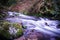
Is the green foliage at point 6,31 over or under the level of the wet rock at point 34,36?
A: over

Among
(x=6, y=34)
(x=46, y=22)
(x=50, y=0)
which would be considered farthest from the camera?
(x=50, y=0)

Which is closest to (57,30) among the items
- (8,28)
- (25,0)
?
(8,28)

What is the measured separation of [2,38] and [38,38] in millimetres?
1617

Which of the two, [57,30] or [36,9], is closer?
[57,30]

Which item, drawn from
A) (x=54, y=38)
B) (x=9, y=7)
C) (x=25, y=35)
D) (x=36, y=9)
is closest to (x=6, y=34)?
(x=25, y=35)

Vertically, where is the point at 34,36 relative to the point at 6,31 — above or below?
below

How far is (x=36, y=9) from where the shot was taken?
11.4 meters

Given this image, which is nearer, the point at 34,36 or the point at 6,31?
the point at 6,31

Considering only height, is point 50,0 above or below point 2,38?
above

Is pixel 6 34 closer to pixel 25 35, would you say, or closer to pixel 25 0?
pixel 25 35

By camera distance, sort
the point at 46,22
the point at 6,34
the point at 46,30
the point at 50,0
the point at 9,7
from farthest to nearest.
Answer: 1. the point at 9,7
2. the point at 50,0
3. the point at 46,22
4. the point at 46,30
5. the point at 6,34

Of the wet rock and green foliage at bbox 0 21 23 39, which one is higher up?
green foliage at bbox 0 21 23 39

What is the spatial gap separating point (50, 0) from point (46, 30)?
3.63m

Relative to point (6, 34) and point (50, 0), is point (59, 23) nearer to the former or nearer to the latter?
point (50, 0)
